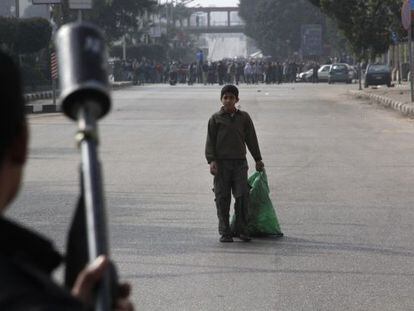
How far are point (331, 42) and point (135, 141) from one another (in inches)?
3715

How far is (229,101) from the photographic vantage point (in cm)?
1108

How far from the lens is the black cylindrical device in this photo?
188 cm

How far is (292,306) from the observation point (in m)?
8.05

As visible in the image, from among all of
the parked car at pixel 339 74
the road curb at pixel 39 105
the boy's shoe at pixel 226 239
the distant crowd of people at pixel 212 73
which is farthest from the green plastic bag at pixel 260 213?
the distant crowd of people at pixel 212 73

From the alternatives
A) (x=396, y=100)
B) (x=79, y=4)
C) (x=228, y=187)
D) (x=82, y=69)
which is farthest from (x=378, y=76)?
(x=82, y=69)

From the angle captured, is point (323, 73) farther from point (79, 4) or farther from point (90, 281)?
point (90, 281)

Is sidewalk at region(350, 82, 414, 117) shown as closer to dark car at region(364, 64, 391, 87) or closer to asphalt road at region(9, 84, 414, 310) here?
asphalt road at region(9, 84, 414, 310)

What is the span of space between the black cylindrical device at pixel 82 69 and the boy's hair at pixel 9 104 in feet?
0.24

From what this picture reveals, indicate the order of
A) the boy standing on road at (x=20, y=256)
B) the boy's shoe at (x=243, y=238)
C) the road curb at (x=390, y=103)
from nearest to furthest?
1. the boy standing on road at (x=20, y=256)
2. the boy's shoe at (x=243, y=238)
3. the road curb at (x=390, y=103)

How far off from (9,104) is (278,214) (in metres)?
11.2

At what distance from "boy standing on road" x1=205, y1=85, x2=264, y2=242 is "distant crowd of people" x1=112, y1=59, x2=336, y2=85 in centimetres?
6494

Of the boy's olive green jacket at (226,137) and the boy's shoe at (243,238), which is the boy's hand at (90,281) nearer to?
the boy's olive green jacket at (226,137)

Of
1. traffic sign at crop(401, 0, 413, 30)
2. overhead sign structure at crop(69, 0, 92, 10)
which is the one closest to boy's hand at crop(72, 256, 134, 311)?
traffic sign at crop(401, 0, 413, 30)

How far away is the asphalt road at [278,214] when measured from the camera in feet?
28.3
